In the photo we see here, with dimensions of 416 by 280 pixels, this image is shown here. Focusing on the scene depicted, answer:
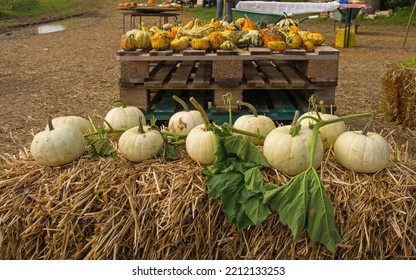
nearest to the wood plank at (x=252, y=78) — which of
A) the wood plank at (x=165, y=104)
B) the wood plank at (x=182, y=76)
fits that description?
the wood plank at (x=182, y=76)

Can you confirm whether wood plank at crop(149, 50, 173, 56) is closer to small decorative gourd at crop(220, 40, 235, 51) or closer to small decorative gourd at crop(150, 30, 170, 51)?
small decorative gourd at crop(150, 30, 170, 51)

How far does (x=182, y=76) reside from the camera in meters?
4.47

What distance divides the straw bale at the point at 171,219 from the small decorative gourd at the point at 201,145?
8 cm

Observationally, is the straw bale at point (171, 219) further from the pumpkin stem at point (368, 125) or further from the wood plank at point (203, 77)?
the wood plank at point (203, 77)

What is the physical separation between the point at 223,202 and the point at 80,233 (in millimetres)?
743

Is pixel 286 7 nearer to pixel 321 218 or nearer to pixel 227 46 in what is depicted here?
pixel 227 46

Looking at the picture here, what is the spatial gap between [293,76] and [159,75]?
1261 millimetres

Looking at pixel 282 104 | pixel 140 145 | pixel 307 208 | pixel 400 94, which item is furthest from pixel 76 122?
pixel 400 94

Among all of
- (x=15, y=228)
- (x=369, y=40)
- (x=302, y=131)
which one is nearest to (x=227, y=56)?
(x=302, y=131)

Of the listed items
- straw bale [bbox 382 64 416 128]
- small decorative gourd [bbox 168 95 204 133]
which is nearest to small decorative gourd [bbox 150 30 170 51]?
small decorative gourd [bbox 168 95 204 133]

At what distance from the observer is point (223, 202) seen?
2.21m

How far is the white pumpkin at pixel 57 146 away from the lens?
2.44m

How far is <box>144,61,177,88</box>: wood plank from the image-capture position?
4145mm

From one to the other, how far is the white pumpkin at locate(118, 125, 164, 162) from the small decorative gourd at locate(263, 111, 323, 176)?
593mm
